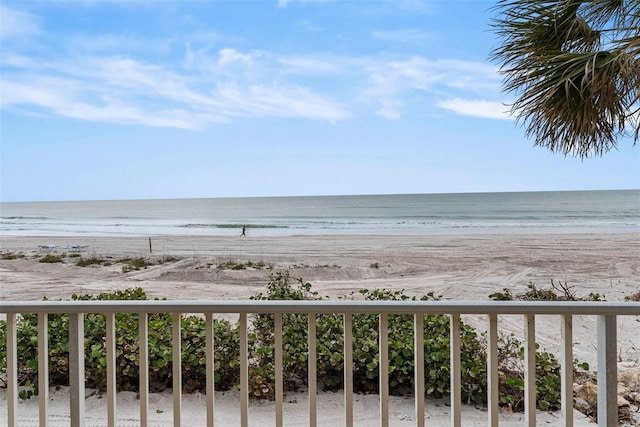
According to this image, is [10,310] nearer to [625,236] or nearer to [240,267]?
[240,267]

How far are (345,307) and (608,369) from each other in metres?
0.89

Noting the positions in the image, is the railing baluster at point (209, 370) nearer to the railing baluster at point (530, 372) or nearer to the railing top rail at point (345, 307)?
the railing top rail at point (345, 307)

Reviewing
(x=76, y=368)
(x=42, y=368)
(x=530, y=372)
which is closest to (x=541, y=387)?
(x=530, y=372)

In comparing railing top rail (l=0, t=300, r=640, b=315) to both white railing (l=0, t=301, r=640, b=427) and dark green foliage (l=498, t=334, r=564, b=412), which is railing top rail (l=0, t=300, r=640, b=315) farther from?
dark green foliage (l=498, t=334, r=564, b=412)

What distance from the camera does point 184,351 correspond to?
239cm

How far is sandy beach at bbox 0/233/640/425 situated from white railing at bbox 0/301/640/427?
86 centimetres

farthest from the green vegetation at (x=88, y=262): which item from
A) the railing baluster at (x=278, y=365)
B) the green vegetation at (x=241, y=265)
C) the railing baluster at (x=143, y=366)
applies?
the railing baluster at (x=278, y=365)

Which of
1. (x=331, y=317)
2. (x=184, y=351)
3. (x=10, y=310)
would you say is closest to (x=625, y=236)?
(x=331, y=317)

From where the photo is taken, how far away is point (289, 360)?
2.40m

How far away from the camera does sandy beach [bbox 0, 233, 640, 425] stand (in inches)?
162

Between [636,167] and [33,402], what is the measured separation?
11.8ft

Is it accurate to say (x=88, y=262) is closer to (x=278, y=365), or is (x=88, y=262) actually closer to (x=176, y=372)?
(x=176, y=372)

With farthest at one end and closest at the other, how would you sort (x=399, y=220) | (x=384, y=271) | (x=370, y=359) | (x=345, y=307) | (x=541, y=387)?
(x=399, y=220) → (x=384, y=271) → (x=370, y=359) → (x=541, y=387) → (x=345, y=307)

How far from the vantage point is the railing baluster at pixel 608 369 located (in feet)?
4.51
